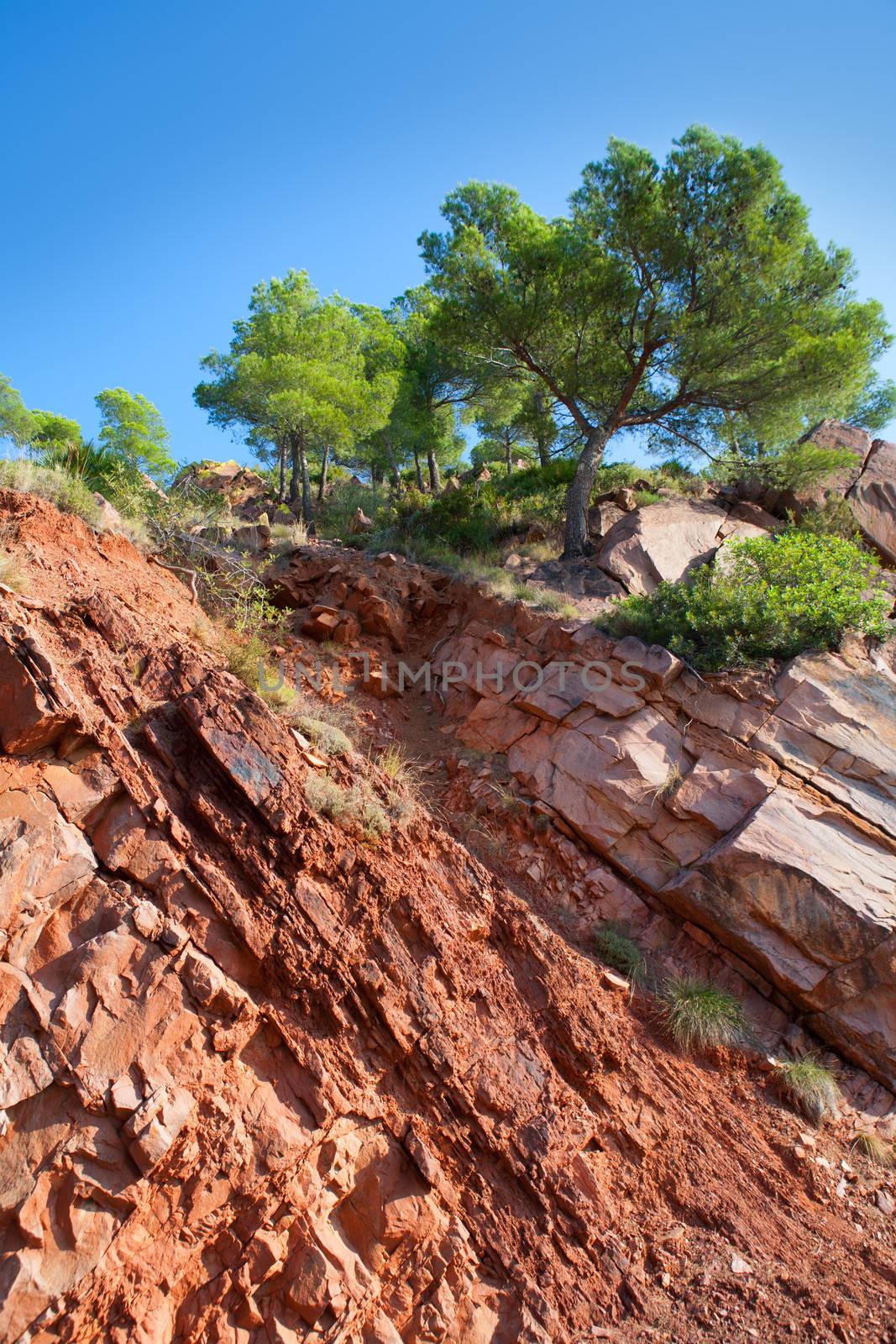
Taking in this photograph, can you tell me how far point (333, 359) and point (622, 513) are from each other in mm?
8881

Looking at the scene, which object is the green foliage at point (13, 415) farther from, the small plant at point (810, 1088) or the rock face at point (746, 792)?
the small plant at point (810, 1088)

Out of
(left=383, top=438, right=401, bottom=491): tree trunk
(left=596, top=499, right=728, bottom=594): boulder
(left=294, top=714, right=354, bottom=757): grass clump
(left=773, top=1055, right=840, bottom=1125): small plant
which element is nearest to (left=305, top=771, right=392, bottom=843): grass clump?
(left=294, top=714, right=354, bottom=757): grass clump

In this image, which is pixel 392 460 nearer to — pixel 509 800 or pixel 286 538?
pixel 286 538

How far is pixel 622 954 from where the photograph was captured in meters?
6.83

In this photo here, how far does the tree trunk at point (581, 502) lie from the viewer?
12188 mm

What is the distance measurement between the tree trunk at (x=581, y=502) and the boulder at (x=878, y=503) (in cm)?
446

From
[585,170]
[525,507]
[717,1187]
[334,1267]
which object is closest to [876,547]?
[525,507]

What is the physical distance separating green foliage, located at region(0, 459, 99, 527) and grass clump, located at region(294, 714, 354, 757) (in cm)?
395

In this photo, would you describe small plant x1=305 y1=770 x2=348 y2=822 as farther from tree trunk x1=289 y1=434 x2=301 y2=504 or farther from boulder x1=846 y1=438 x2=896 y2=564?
tree trunk x1=289 y1=434 x2=301 y2=504

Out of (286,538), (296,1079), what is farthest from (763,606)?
(286,538)

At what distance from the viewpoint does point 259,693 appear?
7.45m

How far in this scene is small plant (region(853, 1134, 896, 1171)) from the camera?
5.75 metres

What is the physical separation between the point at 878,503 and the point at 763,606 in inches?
194

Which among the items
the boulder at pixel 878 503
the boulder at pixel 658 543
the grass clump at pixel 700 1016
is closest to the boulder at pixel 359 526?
A: the boulder at pixel 658 543
